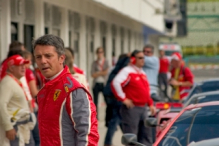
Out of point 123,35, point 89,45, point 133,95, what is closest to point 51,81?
point 133,95

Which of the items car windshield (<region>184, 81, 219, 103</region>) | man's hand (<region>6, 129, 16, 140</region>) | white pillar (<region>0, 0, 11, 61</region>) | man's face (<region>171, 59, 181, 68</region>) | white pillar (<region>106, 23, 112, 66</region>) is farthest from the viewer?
white pillar (<region>106, 23, 112, 66</region>)

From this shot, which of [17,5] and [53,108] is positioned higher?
[17,5]

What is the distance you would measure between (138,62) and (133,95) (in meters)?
0.49

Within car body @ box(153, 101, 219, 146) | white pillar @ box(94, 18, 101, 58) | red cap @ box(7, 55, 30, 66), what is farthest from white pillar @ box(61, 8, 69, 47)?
car body @ box(153, 101, 219, 146)

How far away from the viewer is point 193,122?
6.45 m

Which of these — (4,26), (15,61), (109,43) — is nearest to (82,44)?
(109,43)

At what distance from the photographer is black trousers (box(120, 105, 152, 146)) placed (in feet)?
32.1

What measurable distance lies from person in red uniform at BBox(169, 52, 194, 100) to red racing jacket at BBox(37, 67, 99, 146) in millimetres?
9908

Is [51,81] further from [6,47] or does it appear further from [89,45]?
[89,45]

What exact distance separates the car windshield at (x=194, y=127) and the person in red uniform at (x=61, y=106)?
1.89 meters

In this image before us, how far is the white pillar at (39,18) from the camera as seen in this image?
14.1 meters

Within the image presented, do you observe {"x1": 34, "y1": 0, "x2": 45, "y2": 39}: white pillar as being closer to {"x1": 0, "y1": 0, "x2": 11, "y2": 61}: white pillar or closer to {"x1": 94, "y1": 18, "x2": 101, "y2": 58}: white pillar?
{"x1": 0, "y1": 0, "x2": 11, "y2": 61}: white pillar

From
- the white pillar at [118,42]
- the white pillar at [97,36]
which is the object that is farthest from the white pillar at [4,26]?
the white pillar at [118,42]

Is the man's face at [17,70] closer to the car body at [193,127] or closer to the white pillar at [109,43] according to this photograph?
the car body at [193,127]
